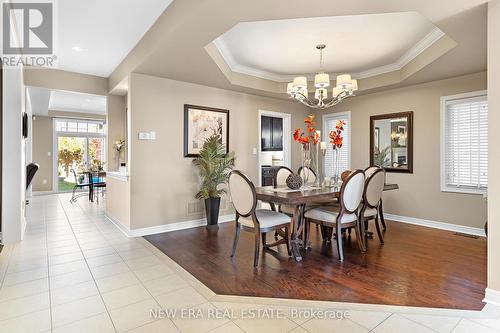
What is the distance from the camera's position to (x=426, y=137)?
180 inches

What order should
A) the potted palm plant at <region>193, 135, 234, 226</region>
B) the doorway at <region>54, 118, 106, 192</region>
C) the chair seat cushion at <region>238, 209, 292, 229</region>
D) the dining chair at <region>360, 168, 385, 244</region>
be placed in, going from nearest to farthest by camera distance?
1. the chair seat cushion at <region>238, 209, 292, 229</region>
2. the dining chair at <region>360, 168, 385, 244</region>
3. the potted palm plant at <region>193, 135, 234, 226</region>
4. the doorway at <region>54, 118, 106, 192</region>

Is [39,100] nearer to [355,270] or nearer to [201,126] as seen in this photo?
[201,126]

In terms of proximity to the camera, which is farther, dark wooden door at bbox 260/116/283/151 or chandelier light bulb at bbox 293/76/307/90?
dark wooden door at bbox 260/116/283/151

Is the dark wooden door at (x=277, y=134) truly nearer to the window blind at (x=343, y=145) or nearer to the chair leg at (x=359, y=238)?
the window blind at (x=343, y=145)

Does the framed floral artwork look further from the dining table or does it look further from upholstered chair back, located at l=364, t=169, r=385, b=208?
upholstered chair back, located at l=364, t=169, r=385, b=208

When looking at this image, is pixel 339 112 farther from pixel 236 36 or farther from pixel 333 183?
pixel 236 36

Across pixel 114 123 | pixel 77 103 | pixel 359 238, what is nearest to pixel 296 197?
pixel 359 238

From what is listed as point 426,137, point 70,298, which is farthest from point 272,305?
point 426,137

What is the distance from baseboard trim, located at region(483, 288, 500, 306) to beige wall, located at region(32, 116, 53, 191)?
10.6m

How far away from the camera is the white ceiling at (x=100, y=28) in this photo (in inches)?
110

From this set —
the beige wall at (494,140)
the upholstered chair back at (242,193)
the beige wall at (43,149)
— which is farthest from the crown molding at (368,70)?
the beige wall at (43,149)

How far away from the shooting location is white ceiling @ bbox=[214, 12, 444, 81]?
3119 mm

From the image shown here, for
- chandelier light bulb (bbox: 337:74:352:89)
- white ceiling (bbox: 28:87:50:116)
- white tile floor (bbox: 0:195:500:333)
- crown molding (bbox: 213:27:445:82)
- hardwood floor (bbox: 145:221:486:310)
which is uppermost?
crown molding (bbox: 213:27:445:82)

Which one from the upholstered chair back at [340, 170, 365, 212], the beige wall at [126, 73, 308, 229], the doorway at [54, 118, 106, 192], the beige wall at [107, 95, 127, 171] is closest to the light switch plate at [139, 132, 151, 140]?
the beige wall at [126, 73, 308, 229]
